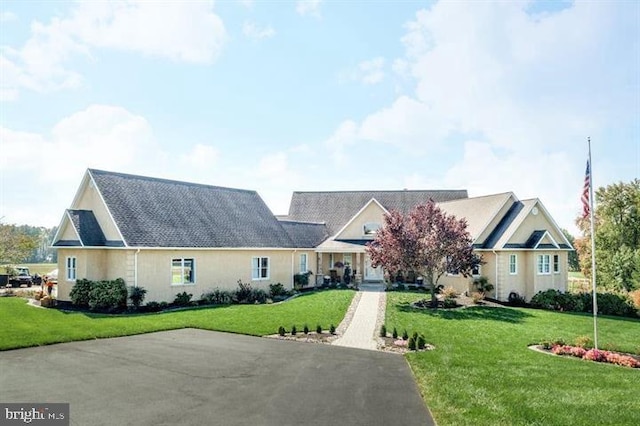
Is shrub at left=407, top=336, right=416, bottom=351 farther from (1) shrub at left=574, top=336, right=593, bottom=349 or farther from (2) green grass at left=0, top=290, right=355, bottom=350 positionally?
(1) shrub at left=574, top=336, right=593, bottom=349

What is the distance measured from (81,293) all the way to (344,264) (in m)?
19.7

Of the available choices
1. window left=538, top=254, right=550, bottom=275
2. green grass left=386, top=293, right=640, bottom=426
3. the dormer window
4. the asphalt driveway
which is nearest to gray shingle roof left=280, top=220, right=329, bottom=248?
the dormer window

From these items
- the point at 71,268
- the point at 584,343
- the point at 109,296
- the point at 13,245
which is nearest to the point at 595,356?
the point at 584,343

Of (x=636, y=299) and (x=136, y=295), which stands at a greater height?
(x=136, y=295)

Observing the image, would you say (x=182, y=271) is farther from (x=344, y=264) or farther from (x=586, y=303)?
(x=586, y=303)

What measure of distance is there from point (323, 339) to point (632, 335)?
14.4 m

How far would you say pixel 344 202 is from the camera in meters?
44.3

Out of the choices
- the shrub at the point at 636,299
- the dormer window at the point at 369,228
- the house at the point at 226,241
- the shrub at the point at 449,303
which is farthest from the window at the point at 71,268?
the shrub at the point at 636,299

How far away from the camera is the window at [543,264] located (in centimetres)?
2945

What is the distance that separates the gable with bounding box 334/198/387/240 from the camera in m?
36.5

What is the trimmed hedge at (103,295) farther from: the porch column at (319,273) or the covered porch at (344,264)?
the covered porch at (344,264)

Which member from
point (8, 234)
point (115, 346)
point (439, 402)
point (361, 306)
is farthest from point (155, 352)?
point (8, 234)

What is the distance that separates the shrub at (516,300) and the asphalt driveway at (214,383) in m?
17.4

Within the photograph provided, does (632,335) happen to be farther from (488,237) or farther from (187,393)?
(187,393)
